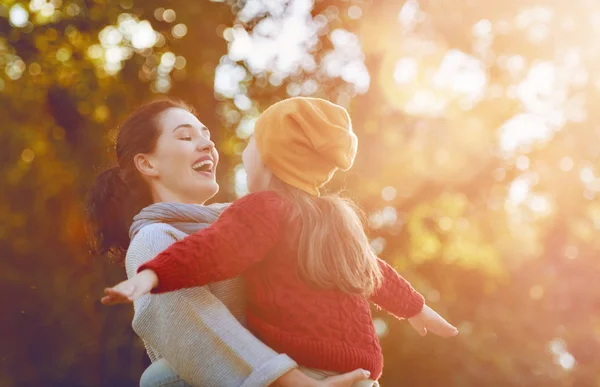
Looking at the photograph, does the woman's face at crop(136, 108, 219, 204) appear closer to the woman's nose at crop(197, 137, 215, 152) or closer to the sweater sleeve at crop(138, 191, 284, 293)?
the woman's nose at crop(197, 137, 215, 152)

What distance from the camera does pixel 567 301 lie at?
788cm

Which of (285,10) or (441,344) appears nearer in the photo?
(441,344)

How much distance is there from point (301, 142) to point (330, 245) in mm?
348

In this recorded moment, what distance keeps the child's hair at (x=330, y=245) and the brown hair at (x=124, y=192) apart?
2.19 feet

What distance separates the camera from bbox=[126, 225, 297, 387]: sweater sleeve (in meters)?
1.85

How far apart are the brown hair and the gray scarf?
0.38m

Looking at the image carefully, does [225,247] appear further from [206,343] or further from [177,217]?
[177,217]

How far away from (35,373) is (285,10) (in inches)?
206

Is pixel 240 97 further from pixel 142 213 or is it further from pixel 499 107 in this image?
pixel 142 213

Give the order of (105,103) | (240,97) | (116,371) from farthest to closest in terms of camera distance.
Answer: (240,97)
(105,103)
(116,371)

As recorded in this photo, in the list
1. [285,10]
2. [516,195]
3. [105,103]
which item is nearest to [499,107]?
[516,195]

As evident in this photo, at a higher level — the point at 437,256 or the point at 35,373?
the point at 437,256

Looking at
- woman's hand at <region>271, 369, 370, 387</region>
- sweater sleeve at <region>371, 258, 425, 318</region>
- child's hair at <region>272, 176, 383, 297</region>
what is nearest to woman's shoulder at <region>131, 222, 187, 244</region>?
child's hair at <region>272, 176, 383, 297</region>

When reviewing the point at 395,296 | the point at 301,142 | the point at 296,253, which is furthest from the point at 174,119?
the point at 395,296
